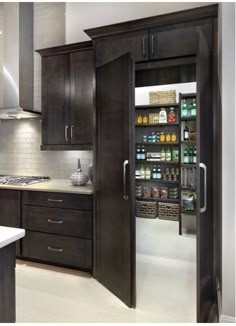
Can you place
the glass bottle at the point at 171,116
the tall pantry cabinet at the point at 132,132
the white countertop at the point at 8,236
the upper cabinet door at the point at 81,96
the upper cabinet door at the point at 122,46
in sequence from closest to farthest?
1. the white countertop at the point at 8,236
2. the tall pantry cabinet at the point at 132,132
3. the upper cabinet door at the point at 122,46
4. the upper cabinet door at the point at 81,96
5. the glass bottle at the point at 171,116

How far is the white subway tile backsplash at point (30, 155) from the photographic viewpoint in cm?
325

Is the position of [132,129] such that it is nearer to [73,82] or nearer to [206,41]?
[206,41]

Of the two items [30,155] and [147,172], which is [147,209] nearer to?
[147,172]

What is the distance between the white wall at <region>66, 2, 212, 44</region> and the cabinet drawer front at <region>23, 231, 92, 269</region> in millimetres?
2430

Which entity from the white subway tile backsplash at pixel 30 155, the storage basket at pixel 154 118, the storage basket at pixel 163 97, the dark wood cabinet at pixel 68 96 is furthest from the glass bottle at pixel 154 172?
the dark wood cabinet at pixel 68 96

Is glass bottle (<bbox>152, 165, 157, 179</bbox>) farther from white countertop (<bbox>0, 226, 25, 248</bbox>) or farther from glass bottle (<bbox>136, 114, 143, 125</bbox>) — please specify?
white countertop (<bbox>0, 226, 25, 248</bbox>)

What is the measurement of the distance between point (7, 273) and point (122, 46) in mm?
2103

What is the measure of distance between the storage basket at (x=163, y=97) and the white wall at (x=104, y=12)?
99 centimetres

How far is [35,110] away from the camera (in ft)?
10.8

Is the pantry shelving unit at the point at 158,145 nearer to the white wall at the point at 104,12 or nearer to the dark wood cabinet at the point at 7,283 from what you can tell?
the white wall at the point at 104,12

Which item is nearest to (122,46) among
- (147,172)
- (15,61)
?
(15,61)

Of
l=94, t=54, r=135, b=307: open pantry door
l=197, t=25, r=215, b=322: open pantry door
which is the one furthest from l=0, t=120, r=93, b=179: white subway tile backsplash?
l=197, t=25, r=215, b=322: open pantry door

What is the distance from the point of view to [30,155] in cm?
345

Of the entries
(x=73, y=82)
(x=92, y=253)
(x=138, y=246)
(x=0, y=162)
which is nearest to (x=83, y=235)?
(x=92, y=253)
